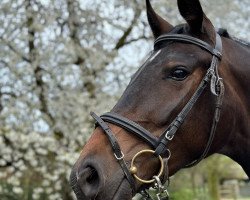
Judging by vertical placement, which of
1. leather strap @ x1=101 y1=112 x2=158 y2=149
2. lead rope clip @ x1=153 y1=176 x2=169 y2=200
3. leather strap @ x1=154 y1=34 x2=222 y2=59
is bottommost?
lead rope clip @ x1=153 y1=176 x2=169 y2=200

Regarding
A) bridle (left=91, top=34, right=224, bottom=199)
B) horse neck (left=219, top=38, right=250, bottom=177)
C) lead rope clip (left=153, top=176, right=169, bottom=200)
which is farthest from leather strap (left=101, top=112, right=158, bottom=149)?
horse neck (left=219, top=38, right=250, bottom=177)

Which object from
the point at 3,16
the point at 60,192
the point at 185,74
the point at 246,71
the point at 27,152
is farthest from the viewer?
the point at 60,192

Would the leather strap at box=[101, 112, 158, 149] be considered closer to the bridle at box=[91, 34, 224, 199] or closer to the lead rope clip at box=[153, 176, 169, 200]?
the bridle at box=[91, 34, 224, 199]

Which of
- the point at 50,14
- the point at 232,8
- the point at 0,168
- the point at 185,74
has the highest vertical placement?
the point at 232,8

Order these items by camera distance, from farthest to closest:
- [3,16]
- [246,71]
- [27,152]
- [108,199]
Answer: [27,152] < [3,16] < [246,71] < [108,199]

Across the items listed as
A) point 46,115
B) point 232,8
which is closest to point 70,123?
point 46,115

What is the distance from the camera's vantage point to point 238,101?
2.72m

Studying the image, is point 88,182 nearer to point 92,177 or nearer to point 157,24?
point 92,177

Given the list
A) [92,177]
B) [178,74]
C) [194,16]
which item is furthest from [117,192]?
[194,16]

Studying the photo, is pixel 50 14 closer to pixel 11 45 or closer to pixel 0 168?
pixel 11 45

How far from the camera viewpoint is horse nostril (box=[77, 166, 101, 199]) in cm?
224

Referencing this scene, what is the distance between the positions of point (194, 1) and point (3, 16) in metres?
5.48

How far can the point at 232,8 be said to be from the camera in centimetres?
876

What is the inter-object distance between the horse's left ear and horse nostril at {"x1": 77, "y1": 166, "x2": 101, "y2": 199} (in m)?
0.98
